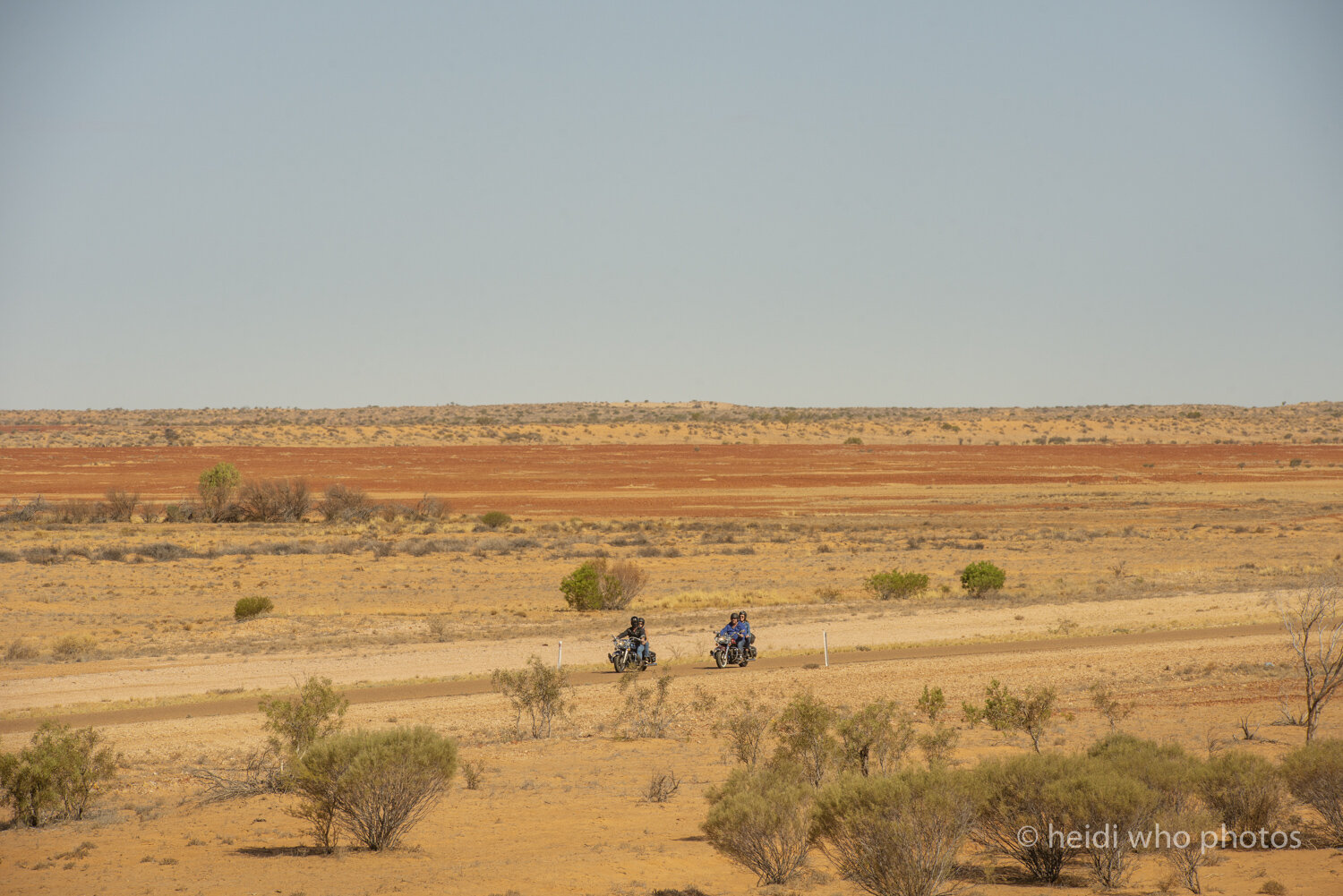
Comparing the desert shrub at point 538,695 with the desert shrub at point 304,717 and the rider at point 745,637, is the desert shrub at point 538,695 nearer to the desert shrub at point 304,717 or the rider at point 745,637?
the desert shrub at point 304,717

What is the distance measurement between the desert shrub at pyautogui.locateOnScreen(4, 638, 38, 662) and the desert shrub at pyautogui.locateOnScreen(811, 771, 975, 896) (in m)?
23.5

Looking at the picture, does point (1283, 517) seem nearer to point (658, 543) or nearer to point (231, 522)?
point (658, 543)

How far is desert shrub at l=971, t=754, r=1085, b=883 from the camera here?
9328mm

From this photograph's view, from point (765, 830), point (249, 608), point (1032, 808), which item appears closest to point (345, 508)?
point (249, 608)

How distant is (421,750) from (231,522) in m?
48.3

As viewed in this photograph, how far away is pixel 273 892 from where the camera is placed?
960 centimetres

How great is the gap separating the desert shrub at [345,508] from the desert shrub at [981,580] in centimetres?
3235

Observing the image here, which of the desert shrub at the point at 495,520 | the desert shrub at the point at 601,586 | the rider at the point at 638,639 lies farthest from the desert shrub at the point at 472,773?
the desert shrub at the point at 495,520

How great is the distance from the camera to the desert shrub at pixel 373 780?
10656 millimetres

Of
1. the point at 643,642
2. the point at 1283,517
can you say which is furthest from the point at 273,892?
the point at 1283,517

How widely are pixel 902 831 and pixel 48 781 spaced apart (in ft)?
32.2

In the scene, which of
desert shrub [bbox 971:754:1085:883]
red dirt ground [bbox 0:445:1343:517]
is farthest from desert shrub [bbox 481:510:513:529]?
desert shrub [bbox 971:754:1085:883]

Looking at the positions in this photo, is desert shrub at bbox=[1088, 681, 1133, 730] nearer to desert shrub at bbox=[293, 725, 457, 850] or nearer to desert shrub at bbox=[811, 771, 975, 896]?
desert shrub at bbox=[811, 771, 975, 896]

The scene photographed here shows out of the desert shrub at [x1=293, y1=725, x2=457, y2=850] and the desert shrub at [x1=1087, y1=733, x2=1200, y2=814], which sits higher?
the desert shrub at [x1=1087, y1=733, x2=1200, y2=814]
